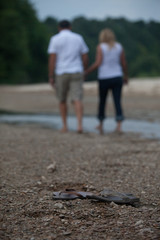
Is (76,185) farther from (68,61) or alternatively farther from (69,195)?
(68,61)

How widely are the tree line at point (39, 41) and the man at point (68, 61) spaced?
32.7 meters

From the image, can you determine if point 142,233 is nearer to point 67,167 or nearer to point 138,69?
point 67,167

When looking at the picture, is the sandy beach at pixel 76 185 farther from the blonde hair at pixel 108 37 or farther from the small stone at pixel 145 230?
the blonde hair at pixel 108 37

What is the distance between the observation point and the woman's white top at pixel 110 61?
7156 mm

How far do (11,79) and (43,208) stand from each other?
1687 inches

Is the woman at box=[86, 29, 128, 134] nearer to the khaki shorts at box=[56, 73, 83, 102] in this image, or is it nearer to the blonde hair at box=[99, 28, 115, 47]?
the blonde hair at box=[99, 28, 115, 47]

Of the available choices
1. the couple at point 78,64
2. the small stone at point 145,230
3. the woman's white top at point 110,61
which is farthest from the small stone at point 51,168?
the woman's white top at point 110,61

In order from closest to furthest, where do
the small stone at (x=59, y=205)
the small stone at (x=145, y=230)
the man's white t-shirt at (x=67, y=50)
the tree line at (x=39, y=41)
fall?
the small stone at (x=145, y=230), the small stone at (x=59, y=205), the man's white t-shirt at (x=67, y=50), the tree line at (x=39, y=41)

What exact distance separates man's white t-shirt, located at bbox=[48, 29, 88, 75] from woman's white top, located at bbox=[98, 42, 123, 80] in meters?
0.40

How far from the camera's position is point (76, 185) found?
10.5 feet

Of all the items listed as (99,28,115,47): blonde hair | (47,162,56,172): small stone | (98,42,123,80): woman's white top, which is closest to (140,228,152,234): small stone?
(47,162,56,172): small stone

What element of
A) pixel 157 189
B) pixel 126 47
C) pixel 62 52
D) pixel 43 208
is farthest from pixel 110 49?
pixel 126 47

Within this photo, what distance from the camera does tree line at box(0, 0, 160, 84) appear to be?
39500 mm

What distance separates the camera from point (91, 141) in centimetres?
590
